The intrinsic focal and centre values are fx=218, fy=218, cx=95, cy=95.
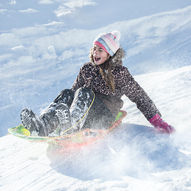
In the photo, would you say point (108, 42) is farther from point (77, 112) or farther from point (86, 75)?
point (77, 112)

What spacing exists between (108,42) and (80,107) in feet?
3.07

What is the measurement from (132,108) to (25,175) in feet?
7.00

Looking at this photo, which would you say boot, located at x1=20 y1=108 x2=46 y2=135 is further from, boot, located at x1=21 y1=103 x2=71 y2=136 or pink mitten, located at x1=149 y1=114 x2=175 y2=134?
pink mitten, located at x1=149 y1=114 x2=175 y2=134

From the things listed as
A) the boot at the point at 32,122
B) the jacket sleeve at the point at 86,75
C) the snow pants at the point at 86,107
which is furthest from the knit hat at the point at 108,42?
the boot at the point at 32,122

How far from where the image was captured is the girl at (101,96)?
2.21m

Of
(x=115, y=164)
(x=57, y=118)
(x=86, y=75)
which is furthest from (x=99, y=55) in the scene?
(x=115, y=164)

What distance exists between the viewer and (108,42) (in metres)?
2.71

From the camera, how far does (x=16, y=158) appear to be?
271cm

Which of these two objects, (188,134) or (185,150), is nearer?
(185,150)

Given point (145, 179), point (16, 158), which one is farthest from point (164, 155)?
point (16, 158)

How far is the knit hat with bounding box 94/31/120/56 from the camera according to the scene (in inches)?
107

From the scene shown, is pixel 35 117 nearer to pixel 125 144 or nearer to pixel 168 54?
pixel 125 144

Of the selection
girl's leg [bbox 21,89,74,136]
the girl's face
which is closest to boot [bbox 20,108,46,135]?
girl's leg [bbox 21,89,74,136]

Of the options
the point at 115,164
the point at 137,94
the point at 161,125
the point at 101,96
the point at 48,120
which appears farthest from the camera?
the point at 101,96
